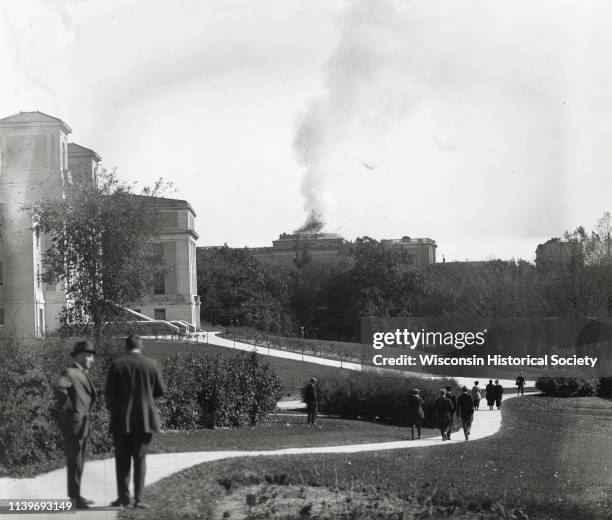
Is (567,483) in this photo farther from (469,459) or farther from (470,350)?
(470,350)

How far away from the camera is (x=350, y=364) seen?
52.1 meters

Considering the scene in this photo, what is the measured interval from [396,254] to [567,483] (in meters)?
67.7

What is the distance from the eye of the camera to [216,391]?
74.3ft

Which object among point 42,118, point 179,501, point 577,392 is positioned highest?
point 42,118

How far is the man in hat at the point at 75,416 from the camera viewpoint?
8844 mm

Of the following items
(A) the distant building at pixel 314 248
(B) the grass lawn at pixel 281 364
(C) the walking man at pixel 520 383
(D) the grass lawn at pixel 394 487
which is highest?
(A) the distant building at pixel 314 248

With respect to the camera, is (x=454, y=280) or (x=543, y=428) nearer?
(x=543, y=428)

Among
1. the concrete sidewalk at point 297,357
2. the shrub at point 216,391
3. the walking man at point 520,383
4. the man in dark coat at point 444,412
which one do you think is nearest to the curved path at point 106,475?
the man in dark coat at point 444,412

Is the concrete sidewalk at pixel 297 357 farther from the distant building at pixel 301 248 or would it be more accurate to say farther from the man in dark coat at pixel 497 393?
the distant building at pixel 301 248

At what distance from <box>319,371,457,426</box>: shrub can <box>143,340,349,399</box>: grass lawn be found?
7980 mm

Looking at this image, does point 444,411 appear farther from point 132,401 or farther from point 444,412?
point 132,401

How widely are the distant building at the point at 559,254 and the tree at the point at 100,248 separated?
32239 mm

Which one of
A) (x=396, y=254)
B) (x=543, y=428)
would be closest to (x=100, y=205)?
(x=543, y=428)

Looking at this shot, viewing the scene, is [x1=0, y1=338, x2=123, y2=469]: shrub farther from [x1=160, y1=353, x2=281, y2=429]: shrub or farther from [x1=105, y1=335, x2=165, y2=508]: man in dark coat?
[x1=160, y1=353, x2=281, y2=429]: shrub
